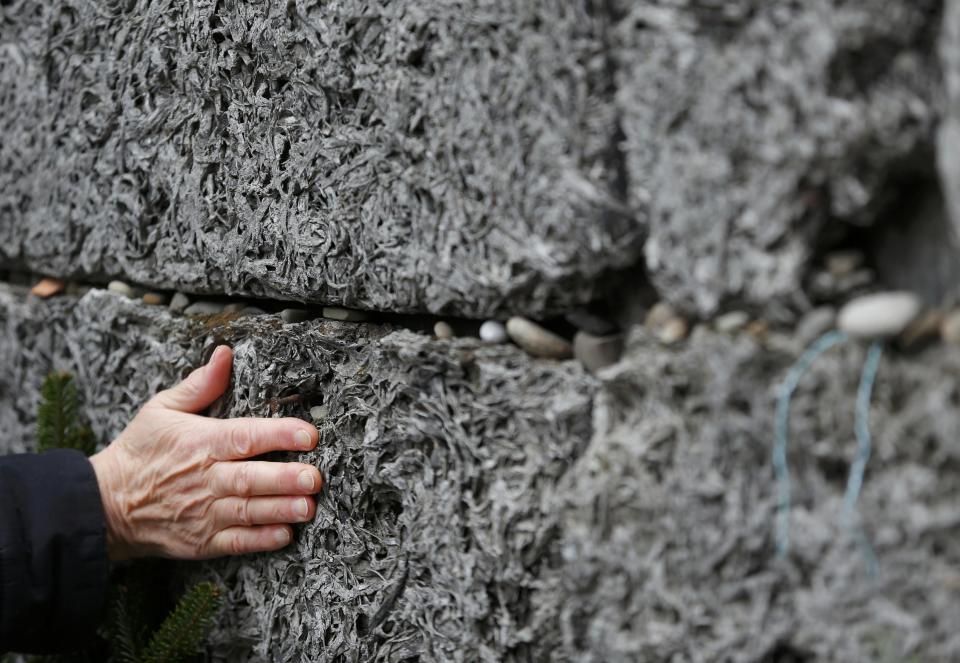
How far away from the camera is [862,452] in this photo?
2.48ft

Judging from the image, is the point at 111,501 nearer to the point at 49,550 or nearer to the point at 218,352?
the point at 49,550

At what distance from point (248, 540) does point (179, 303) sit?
0.43 metres

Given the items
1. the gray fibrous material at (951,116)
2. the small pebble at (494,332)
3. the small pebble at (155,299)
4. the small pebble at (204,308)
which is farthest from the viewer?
the small pebble at (155,299)

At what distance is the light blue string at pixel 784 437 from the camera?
0.78m

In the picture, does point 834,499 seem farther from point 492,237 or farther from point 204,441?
point 204,441

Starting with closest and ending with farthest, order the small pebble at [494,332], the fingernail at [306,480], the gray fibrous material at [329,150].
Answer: the gray fibrous material at [329,150]
the small pebble at [494,332]
the fingernail at [306,480]

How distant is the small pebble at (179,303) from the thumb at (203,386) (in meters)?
0.17

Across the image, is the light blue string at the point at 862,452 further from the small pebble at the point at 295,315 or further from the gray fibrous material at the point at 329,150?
the small pebble at the point at 295,315

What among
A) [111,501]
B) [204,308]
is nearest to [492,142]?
[204,308]

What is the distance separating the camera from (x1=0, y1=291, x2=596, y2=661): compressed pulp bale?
3.24 feet

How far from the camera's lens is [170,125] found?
1.46 meters

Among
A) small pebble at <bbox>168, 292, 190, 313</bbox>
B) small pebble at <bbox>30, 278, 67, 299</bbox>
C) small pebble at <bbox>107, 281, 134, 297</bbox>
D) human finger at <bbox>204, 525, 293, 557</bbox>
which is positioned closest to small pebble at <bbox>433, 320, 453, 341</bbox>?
human finger at <bbox>204, 525, 293, 557</bbox>

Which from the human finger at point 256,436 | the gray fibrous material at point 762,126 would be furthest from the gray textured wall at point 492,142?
the human finger at point 256,436

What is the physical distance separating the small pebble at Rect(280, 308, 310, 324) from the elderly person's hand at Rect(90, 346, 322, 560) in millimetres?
112
